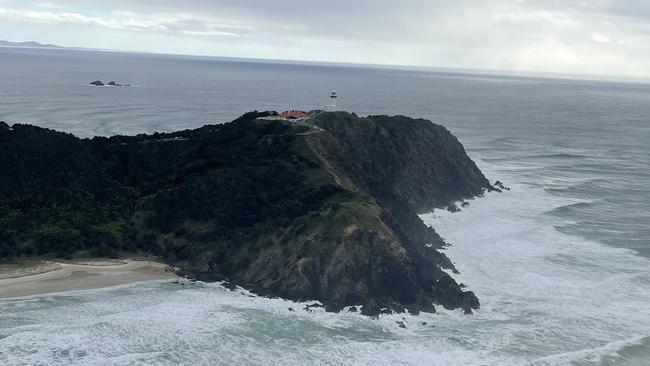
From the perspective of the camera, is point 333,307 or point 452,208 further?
point 452,208

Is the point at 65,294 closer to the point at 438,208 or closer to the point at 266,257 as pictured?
the point at 266,257

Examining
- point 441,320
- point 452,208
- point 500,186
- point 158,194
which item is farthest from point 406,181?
point 441,320

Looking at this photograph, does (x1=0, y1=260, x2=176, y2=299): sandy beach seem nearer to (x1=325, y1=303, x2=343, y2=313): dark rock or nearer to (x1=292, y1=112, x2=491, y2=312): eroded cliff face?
(x1=325, y1=303, x2=343, y2=313): dark rock

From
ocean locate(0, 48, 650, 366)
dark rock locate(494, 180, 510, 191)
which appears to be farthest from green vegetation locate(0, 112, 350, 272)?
dark rock locate(494, 180, 510, 191)

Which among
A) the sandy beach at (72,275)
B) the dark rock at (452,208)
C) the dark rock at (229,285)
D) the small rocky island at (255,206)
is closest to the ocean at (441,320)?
the dark rock at (229,285)

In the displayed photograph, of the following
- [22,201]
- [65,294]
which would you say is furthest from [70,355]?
[22,201]

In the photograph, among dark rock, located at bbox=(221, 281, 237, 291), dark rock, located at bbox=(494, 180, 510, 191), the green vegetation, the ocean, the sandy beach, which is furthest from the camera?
dark rock, located at bbox=(494, 180, 510, 191)

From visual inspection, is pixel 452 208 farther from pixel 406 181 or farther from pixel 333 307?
pixel 333 307
